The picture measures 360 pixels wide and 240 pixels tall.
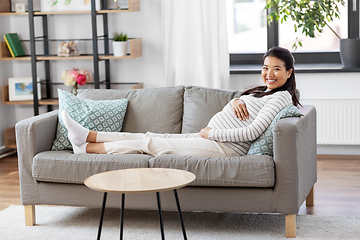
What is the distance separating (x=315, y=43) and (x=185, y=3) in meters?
1.25

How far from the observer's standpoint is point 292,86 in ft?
9.23

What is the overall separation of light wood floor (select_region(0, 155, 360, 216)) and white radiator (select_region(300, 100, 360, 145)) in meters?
0.16

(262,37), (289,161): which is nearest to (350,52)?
(262,37)

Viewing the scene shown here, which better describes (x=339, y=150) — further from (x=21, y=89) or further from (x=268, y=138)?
(x=21, y=89)

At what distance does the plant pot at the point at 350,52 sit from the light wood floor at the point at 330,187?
787 mm

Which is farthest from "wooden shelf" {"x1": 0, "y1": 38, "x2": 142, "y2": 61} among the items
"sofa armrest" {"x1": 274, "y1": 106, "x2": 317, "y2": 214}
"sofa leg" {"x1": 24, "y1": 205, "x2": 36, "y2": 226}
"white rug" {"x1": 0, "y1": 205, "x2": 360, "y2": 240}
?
"sofa armrest" {"x1": 274, "y1": 106, "x2": 317, "y2": 214}

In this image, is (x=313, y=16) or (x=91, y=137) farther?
(x=313, y=16)

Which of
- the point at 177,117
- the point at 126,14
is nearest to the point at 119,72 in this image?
the point at 126,14

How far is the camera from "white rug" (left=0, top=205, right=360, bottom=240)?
2576 mm

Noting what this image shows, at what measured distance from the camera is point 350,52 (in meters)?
4.20

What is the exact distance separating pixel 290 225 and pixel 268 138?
446mm

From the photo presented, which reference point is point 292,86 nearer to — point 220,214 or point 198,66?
point 220,214

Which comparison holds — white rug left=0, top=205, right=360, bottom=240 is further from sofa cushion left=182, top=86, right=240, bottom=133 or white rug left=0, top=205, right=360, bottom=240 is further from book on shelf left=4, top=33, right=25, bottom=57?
book on shelf left=4, top=33, right=25, bottom=57

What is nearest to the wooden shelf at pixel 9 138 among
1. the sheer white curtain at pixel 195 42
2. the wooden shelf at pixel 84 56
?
the wooden shelf at pixel 84 56
